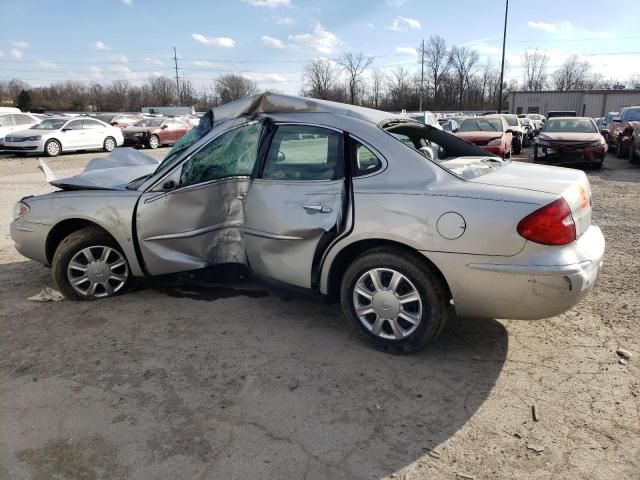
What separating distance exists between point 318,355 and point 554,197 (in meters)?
1.86

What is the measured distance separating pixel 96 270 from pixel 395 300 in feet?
9.03

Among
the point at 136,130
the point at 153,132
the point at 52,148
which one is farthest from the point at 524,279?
the point at 136,130

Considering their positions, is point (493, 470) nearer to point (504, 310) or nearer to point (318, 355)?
point (504, 310)

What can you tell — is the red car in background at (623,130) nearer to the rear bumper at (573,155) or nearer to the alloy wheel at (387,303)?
the rear bumper at (573,155)

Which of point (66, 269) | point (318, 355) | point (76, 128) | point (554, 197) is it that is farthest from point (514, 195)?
point (76, 128)

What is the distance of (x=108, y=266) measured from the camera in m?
4.50

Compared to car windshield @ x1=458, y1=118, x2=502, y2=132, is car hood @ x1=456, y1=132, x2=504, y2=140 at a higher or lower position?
lower

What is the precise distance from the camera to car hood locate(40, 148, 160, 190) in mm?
4582

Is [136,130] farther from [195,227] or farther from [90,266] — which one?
[195,227]

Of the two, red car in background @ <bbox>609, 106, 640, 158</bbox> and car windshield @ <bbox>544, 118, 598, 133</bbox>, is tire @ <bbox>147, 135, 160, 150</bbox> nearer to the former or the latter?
car windshield @ <bbox>544, 118, 598, 133</bbox>

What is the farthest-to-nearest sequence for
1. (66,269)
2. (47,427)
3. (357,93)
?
(357,93), (66,269), (47,427)

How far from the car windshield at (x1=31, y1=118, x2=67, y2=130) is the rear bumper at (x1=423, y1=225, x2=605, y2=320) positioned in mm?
21075

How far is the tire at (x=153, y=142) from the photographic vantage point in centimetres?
2374

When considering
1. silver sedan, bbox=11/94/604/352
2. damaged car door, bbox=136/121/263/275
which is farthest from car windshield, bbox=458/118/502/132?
damaged car door, bbox=136/121/263/275
